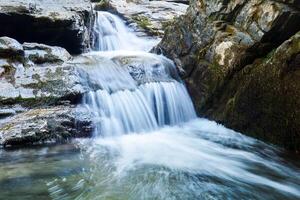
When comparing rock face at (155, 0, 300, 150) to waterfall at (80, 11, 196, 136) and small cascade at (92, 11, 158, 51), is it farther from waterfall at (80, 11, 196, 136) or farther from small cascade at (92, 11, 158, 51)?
small cascade at (92, 11, 158, 51)

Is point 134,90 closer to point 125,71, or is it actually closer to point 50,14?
point 125,71

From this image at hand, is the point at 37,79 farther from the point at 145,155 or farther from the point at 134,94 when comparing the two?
the point at 145,155

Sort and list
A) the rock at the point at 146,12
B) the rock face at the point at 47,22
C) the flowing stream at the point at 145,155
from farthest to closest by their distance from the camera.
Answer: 1. the rock at the point at 146,12
2. the rock face at the point at 47,22
3. the flowing stream at the point at 145,155

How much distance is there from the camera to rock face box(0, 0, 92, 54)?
9.21 m

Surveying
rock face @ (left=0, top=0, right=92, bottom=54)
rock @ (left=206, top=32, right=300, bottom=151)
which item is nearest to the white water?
rock @ (left=206, top=32, right=300, bottom=151)

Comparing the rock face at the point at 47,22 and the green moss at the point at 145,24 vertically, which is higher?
the rock face at the point at 47,22

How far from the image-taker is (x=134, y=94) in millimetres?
8359

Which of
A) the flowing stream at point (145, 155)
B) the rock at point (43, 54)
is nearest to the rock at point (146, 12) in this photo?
the flowing stream at point (145, 155)

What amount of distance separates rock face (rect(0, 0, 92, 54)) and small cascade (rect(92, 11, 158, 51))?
5.10 feet

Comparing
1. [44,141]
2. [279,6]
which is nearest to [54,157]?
[44,141]

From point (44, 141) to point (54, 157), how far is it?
773 mm

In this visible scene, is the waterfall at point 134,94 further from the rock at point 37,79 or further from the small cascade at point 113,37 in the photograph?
the small cascade at point 113,37

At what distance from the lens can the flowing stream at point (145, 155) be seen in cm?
479

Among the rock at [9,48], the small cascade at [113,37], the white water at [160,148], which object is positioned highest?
the rock at [9,48]
